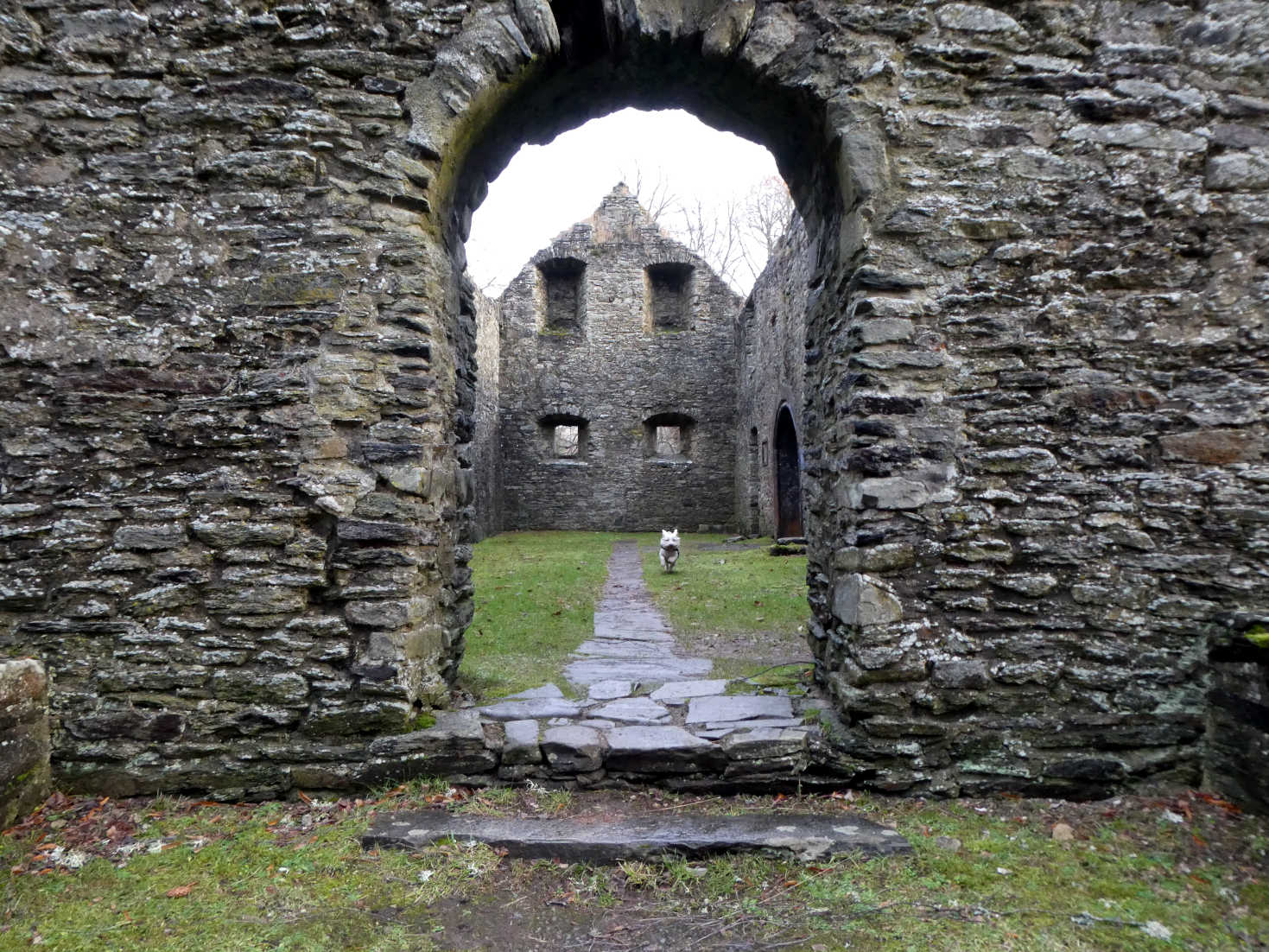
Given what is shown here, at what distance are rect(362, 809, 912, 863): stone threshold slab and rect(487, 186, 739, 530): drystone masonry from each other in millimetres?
13564

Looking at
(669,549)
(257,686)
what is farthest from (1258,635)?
(669,549)

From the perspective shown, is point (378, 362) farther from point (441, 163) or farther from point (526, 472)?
point (526, 472)

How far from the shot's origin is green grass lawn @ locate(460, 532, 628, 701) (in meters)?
4.31

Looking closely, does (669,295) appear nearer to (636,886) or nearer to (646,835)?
(646,835)

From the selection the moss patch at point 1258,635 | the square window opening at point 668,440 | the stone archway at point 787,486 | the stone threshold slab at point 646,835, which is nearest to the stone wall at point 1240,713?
the moss patch at point 1258,635

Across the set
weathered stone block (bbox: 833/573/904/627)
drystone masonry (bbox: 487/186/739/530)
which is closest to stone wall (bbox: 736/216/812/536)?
drystone masonry (bbox: 487/186/739/530)

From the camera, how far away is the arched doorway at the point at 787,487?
12.5 metres

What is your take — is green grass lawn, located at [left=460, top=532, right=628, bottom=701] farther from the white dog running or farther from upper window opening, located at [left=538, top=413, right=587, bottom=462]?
upper window opening, located at [left=538, top=413, right=587, bottom=462]

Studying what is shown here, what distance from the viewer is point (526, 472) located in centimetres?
1641

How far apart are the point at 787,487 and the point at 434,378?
33.1ft

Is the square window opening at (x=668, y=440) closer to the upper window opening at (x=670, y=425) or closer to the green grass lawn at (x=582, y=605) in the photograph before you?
the upper window opening at (x=670, y=425)

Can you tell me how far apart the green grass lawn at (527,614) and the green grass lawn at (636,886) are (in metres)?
1.34

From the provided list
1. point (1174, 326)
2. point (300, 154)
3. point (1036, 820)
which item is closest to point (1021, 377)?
point (1174, 326)

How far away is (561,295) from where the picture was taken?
1734 centimetres
